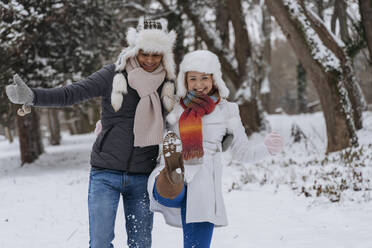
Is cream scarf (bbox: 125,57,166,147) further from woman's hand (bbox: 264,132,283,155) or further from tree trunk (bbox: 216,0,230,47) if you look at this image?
tree trunk (bbox: 216,0,230,47)

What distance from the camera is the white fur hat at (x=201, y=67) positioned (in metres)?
2.48

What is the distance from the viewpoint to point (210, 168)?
95.4 inches

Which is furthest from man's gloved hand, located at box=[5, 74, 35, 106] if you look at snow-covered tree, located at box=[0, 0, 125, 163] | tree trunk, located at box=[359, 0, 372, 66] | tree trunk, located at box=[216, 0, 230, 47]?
tree trunk, located at box=[216, 0, 230, 47]

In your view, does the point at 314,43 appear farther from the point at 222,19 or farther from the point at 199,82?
the point at 222,19

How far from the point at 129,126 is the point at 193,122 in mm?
481

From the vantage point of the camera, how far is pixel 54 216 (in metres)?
5.64

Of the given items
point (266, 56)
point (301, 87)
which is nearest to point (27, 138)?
point (266, 56)

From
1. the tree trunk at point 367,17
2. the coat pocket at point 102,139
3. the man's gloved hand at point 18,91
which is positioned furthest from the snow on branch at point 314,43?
the man's gloved hand at point 18,91

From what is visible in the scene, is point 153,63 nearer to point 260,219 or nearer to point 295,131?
point 260,219

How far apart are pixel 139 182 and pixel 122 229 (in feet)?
8.44

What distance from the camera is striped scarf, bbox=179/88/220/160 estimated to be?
2.35 meters

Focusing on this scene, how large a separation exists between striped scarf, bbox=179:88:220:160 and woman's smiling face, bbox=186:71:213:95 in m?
0.07

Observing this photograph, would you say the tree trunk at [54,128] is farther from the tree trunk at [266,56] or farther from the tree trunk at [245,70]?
the tree trunk at [266,56]

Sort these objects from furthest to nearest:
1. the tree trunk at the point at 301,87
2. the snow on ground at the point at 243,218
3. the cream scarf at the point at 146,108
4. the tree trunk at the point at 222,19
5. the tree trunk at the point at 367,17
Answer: the tree trunk at the point at 301,87 → the tree trunk at the point at 222,19 → the tree trunk at the point at 367,17 → the snow on ground at the point at 243,218 → the cream scarf at the point at 146,108
